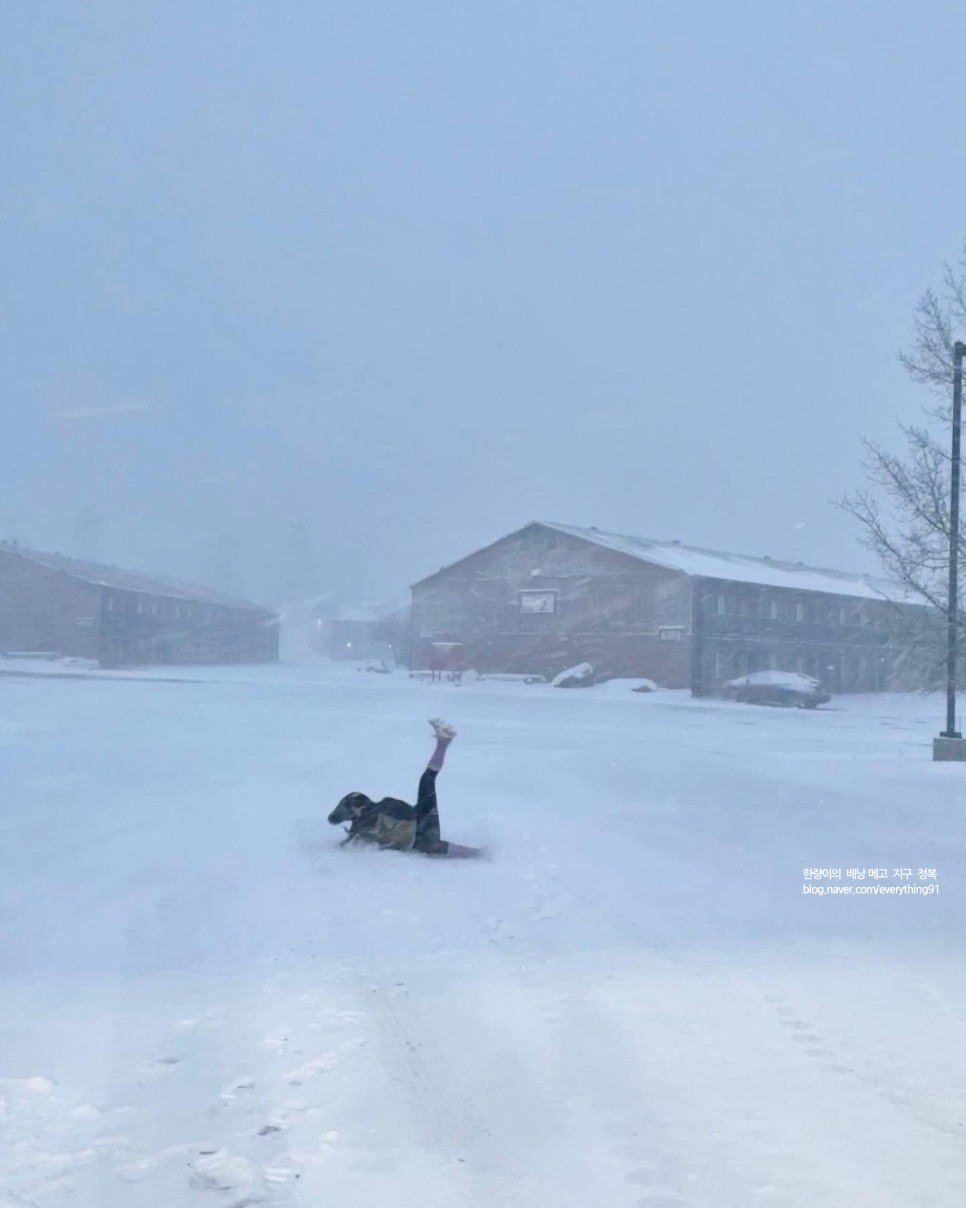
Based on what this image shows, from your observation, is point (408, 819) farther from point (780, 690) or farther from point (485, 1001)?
point (780, 690)

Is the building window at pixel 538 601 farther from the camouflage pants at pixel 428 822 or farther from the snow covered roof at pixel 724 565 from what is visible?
the camouflage pants at pixel 428 822

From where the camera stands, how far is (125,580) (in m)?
81.6

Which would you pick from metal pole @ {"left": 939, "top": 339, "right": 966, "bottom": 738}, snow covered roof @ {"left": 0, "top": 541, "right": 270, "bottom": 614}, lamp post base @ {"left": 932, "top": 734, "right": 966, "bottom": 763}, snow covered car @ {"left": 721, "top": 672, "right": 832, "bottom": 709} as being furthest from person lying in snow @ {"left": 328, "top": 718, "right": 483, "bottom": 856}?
snow covered roof @ {"left": 0, "top": 541, "right": 270, "bottom": 614}

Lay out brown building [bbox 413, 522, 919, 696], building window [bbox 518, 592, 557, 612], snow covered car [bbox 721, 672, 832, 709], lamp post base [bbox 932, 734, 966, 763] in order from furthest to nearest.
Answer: building window [bbox 518, 592, 557, 612]
brown building [bbox 413, 522, 919, 696]
snow covered car [bbox 721, 672, 832, 709]
lamp post base [bbox 932, 734, 966, 763]

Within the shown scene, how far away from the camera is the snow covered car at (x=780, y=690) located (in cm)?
4947

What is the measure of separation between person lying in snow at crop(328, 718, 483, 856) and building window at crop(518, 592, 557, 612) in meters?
48.8

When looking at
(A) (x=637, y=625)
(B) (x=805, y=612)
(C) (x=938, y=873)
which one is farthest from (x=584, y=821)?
(B) (x=805, y=612)

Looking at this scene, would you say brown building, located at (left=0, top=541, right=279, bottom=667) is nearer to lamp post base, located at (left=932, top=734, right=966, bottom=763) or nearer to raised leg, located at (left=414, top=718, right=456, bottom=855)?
lamp post base, located at (left=932, top=734, right=966, bottom=763)

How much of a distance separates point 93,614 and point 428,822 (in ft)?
212

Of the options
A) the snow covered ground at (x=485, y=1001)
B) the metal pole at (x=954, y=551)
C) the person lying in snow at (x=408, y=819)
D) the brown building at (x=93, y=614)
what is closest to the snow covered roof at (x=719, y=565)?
the brown building at (x=93, y=614)

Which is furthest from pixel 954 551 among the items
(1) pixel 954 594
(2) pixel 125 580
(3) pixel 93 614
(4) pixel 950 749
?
(2) pixel 125 580

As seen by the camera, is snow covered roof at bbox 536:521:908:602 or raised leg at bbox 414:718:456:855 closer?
raised leg at bbox 414:718:456:855

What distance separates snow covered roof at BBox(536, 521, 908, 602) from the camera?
58.1 m

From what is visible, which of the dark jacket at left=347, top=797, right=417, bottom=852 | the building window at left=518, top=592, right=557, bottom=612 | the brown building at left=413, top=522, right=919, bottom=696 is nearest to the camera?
the dark jacket at left=347, top=797, right=417, bottom=852
